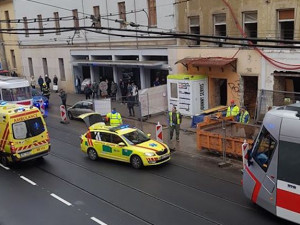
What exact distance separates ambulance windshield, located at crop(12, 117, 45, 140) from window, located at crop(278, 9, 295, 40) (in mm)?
12376

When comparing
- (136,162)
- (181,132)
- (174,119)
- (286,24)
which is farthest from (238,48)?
(136,162)

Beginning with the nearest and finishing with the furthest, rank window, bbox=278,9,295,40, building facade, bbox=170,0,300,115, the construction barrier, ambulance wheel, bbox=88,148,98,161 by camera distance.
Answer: the construction barrier, ambulance wheel, bbox=88,148,98,161, window, bbox=278,9,295,40, building facade, bbox=170,0,300,115

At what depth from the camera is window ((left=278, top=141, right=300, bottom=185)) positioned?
30.9 ft

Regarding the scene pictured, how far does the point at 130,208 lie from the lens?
37.9ft

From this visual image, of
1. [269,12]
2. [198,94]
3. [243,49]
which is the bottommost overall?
[198,94]

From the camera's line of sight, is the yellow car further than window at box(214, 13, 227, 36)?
No

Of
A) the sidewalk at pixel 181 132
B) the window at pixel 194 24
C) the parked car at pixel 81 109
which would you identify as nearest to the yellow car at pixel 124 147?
the sidewalk at pixel 181 132

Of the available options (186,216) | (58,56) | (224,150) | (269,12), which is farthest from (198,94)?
(58,56)

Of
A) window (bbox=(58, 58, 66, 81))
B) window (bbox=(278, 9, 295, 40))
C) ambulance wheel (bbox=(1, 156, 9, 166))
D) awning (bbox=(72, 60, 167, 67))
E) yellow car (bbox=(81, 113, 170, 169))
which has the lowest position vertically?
ambulance wheel (bbox=(1, 156, 9, 166))

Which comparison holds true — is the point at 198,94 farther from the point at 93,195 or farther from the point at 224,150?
the point at 93,195

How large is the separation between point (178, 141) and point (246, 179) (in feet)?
26.6

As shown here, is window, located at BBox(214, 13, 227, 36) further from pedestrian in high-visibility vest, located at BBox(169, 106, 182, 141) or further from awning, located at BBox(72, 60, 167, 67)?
pedestrian in high-visibility vest, located at BBox(169, 106, 182, 141)

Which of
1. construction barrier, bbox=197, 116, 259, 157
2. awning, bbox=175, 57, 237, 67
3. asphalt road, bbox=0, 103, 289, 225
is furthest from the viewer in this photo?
awning, bbox=175, 57, 237, 67

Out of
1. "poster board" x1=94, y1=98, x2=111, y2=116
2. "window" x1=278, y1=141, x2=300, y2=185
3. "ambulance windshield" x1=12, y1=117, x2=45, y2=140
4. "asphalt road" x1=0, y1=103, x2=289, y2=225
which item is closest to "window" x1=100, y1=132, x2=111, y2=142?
"asphalt road" x1=0, y1=103, x2=289, y2=225
